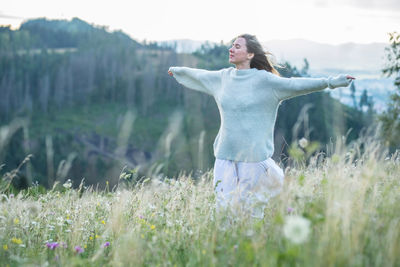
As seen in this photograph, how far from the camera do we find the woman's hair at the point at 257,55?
438 centimetres

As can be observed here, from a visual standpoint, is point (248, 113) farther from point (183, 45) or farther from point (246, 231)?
point (183, 45)

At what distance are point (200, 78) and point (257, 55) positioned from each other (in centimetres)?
67

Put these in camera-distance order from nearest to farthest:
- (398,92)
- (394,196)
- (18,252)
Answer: (394,196), (18,252), (398,92)

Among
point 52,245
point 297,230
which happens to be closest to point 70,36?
point 52,245

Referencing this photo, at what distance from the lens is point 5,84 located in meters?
99.9

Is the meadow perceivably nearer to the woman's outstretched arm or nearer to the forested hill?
the woman's outstretched arm

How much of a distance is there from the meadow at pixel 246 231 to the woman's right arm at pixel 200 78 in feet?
3.63

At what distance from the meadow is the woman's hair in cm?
140

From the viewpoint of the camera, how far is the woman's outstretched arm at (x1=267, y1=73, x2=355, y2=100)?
3.79m

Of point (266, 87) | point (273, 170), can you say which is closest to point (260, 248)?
point (273, 170)

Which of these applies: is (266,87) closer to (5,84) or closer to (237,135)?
(237,135)

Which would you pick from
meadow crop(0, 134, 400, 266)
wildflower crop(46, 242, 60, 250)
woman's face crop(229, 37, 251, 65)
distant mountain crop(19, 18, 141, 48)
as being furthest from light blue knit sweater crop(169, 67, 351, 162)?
distant mountain crop(19, 18, 141, 48)

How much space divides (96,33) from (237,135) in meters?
131

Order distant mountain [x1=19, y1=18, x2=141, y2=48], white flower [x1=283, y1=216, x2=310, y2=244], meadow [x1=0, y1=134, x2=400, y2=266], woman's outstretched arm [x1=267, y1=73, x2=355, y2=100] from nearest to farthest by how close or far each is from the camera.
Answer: white flower [x1=283, y1=216, x2=310, y2=244] < meadow [x1=0, y1=134, x2=400, y2=266] < woman's outstretched arm [x1=267, y1=73, x2=355, y2=100] < distant mountain [x1=19, y1=18, x2=141, y2=48]
